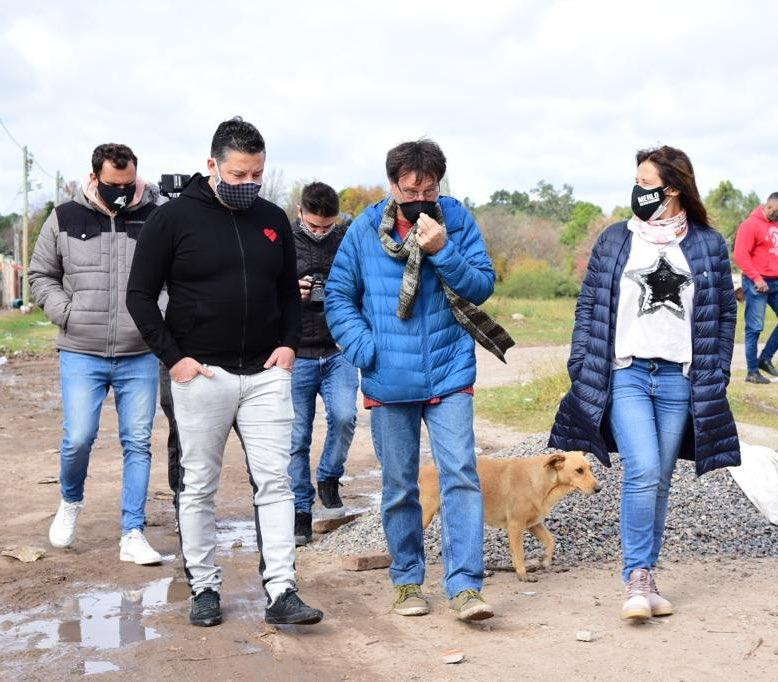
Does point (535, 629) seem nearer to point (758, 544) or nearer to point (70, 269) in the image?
point (758, 544)

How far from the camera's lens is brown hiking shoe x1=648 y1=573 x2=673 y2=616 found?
5352 millimetres

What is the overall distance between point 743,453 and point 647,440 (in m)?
3.13

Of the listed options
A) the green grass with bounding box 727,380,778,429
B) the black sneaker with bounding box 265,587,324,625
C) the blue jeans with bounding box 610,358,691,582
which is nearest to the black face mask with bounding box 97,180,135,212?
the black sneaker with bounding box 265,587,324,625

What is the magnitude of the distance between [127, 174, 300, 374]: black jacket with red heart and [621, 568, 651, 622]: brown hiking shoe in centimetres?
208

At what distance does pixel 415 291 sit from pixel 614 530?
8.96 feet

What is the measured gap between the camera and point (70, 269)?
21.9 ft

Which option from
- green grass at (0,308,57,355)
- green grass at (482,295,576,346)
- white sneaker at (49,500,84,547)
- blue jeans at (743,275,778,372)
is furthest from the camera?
green grass at (482,295,576,346)

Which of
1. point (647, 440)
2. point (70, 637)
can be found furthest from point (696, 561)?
point (70, 637)

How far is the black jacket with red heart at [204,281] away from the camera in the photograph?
16.9ft

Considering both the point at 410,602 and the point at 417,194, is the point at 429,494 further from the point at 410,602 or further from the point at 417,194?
the point at 417,194

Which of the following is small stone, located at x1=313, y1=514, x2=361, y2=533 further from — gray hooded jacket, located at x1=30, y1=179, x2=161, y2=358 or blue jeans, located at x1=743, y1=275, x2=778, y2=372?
blue jeans, located at x1=743, y1=275, x2=778, y2=372

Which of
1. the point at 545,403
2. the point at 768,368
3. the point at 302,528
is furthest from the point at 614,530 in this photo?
the point at 768,368

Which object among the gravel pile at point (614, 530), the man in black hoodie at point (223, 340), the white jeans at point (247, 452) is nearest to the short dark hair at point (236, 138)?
the man in black hoodie at point (223, 340)

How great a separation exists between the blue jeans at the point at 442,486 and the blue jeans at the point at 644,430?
74cm
